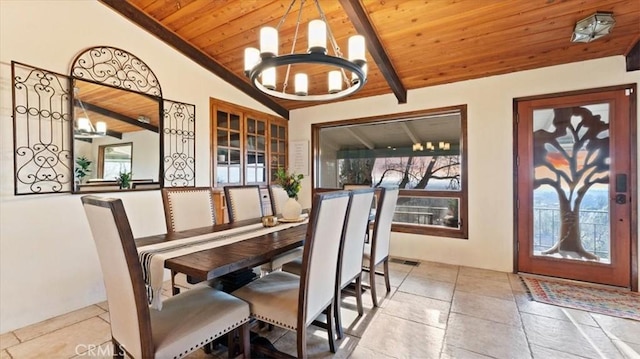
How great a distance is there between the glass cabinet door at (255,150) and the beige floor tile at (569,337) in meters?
3.65

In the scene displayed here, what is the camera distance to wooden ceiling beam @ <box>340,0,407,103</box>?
8.17 ft

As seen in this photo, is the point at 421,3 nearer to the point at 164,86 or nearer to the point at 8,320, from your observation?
the point at 164,86

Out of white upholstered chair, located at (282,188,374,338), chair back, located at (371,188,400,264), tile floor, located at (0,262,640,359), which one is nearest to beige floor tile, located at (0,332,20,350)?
tile floor, located at (0,262,640,359)

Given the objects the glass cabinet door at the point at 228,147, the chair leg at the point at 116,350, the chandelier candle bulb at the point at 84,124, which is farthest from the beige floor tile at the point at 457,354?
the chandelier candle bulb at the point at 84,124

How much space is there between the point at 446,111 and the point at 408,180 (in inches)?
43.2

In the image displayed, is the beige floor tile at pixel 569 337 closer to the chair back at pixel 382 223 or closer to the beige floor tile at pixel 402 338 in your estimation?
the beige floor tile at pixel 402 338

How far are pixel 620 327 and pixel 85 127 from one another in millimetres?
4747

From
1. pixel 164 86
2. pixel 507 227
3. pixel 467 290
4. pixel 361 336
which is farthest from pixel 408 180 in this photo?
pixel 164 86

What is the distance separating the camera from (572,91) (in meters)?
3.05

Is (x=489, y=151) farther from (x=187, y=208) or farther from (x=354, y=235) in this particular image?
(x=187, y=208)

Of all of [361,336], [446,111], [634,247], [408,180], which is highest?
[446,111]

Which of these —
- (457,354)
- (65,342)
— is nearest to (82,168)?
(65,342)

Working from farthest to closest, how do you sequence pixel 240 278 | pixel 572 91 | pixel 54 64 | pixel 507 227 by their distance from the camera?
pixel 507 227, pixel 572 91, pixel 54 64, pixel 240 278

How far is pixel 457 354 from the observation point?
1.84 meters
